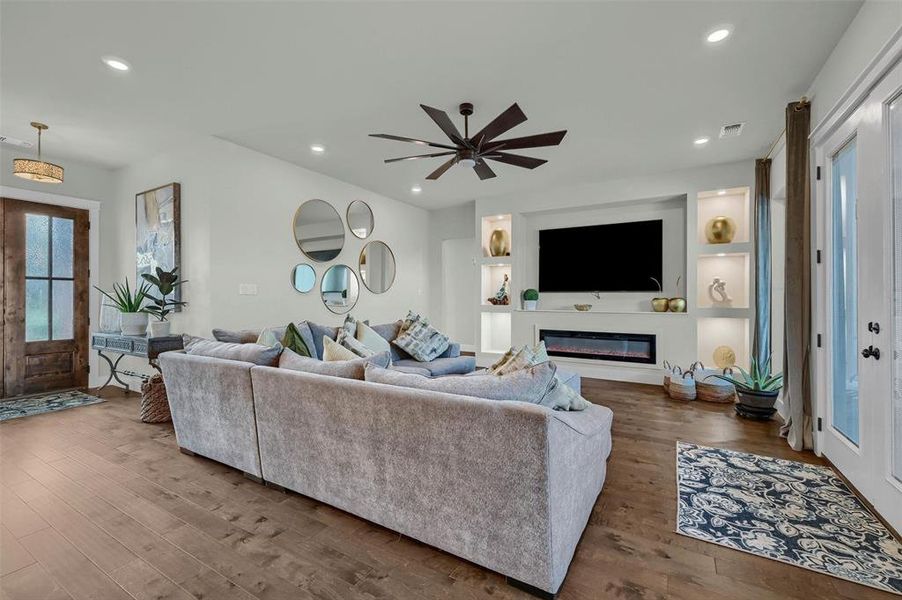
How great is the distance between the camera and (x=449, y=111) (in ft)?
11.0

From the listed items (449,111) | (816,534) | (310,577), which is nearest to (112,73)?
(449,111)

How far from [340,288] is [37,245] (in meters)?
3.44

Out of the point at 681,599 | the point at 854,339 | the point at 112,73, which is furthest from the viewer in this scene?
the point at 112,73

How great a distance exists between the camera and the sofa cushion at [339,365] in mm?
1999

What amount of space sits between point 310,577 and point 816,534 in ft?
7.74

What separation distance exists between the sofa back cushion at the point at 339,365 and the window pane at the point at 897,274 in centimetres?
258

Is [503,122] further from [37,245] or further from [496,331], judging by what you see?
[37,245]

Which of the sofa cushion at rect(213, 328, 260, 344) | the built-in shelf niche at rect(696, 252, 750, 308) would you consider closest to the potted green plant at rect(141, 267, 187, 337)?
the sofa cushion at rect(213, 328, 260, 344)

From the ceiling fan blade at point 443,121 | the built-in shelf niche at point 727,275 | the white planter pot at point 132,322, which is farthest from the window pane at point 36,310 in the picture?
the built-in shelf niche at point 727,275

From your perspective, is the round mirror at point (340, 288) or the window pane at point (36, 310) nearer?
the window pane at point (36, 310)

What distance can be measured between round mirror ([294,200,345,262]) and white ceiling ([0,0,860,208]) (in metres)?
0.89

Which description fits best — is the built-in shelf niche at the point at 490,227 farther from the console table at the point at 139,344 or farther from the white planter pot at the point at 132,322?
the white planter pot at the point at 132,322

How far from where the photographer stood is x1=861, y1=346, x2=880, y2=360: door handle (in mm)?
2057

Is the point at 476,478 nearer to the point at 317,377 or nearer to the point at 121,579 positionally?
the point at 317,377
